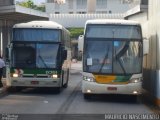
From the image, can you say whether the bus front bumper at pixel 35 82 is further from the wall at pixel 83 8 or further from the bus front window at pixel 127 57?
the wall at pixel 83 8

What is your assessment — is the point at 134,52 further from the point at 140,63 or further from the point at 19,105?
the point at 19,105

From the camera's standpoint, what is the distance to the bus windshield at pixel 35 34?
81.5ft

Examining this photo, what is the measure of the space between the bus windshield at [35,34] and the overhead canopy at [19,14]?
4.84 m

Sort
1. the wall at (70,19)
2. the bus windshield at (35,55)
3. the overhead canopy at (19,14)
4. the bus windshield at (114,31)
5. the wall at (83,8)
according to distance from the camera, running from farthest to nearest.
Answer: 1. the wall at (83,8)
2. the wall at (70,19)
3. the overhead canopy at (19,14)
4. the bus windshield at (35,55)
5. the bus windshield at (114,31)

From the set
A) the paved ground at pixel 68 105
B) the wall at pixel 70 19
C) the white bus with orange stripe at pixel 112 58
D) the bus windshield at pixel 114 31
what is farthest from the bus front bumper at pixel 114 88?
the wall at pixel 70 19

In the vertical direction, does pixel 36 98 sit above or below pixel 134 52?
below

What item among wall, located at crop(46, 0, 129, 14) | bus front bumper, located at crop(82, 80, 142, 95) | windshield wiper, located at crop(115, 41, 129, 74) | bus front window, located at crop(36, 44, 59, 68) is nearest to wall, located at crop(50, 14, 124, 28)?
wall, located at crop(46, 0, 129, 14)

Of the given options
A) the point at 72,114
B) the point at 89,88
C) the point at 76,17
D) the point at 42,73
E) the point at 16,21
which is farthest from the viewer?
the point at 76,17

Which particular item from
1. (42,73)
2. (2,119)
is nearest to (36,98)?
(42,73)

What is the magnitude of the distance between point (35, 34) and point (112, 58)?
4965 millimetres

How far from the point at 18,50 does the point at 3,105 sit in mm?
5670

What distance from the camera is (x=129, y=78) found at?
2127 cm

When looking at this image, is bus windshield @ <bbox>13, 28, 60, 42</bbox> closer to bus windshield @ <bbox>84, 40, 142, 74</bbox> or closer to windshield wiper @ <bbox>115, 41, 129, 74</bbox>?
bus windshield @ <bbox>84, 40, 142, 74</bbox>

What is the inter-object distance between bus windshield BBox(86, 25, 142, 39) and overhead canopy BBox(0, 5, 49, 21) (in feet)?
28.9
